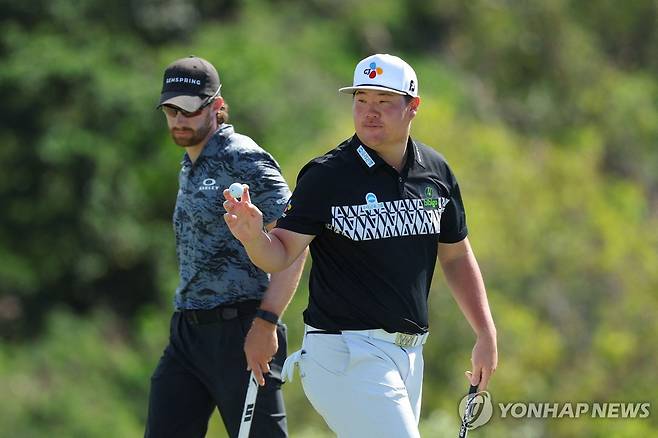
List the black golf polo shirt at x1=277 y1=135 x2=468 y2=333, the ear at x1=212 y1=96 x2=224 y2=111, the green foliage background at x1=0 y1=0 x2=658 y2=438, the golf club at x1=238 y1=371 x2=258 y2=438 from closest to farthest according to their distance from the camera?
1. the black golf polo shirt at x1=277 y1=135 x2=468 y2=333
2. the golf club at x1=238 y1=371 x2=258 y2=438
3. the ear at x1=212 y1=96 x2=224 y2=111
4. the green foliage background at x1=0 y1=0 x2=658 y2=438

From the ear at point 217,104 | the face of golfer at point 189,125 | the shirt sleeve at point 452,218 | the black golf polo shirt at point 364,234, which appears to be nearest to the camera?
the black golf polo shirt at point 364,234

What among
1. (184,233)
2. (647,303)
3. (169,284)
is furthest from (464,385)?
(184,233)

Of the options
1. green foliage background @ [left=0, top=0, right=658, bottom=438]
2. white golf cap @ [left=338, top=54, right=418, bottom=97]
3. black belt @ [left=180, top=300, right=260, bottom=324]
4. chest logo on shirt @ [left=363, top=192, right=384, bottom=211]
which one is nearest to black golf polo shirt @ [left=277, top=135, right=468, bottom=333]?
chest logo on shirt @ [left=363, top=192, right=384, bottom=211]

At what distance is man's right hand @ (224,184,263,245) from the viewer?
4.73m

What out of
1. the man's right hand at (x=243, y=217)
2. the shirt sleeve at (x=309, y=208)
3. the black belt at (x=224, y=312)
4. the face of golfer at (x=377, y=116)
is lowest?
the black belt at (x=224, y=312)

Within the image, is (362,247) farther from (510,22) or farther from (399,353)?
(510,22)

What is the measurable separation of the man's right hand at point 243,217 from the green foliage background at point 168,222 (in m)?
11.7

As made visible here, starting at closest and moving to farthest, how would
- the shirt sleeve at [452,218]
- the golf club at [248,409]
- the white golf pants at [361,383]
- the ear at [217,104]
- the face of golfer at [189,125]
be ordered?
the white golf pants at [361,383] → the shirt sleeve at [452,218] → the golf club at [248,409] → the face of golfer at [189,125] → the ear at [217,104]

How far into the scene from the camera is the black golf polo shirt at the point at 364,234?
16.6 feet

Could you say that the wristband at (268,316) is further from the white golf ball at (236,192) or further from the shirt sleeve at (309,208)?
the white golf ball at (236,192)

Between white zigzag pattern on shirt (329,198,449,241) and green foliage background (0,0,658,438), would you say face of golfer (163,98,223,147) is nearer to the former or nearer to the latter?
white zigzag pattern on shirt (329,198,449,241)

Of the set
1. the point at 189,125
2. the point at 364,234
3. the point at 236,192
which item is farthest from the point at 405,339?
the point at 189,125

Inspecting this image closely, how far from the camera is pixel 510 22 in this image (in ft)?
112

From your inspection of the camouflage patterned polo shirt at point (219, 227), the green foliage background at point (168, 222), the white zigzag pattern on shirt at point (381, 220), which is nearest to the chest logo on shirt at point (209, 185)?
the camouflage patterned polo shirt at point (219, 227)
